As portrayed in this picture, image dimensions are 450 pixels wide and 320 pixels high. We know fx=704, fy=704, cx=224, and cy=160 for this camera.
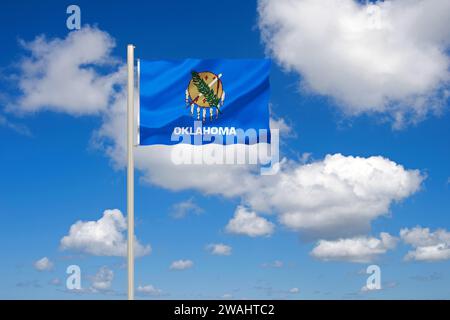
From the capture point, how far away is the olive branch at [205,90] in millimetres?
28266

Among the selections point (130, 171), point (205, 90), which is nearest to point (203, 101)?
point (205, 90)

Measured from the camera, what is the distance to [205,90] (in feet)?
92.8

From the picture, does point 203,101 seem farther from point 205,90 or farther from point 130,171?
point 130,171

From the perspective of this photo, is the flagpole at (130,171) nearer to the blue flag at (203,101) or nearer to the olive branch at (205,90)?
the blue flag at (203,101)

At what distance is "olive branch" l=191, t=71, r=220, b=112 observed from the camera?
28.3m

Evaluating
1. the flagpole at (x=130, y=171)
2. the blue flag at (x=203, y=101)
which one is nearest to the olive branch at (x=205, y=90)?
the blue flag at (x=203, y=101)

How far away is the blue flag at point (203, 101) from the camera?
2803 centimetres

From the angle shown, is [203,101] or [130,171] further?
[203,101]

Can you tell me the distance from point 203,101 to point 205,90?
455 millimetres

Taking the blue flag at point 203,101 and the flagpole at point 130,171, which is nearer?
the flagpole at point 130,171

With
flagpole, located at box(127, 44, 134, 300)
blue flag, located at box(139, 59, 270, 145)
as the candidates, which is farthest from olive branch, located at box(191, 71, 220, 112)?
flagpole, located at box(127, 44, 134, 300)

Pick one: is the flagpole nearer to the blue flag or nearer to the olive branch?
the blue flag

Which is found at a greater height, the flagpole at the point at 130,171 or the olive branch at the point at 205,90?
the olive branch at the point at 205,90
